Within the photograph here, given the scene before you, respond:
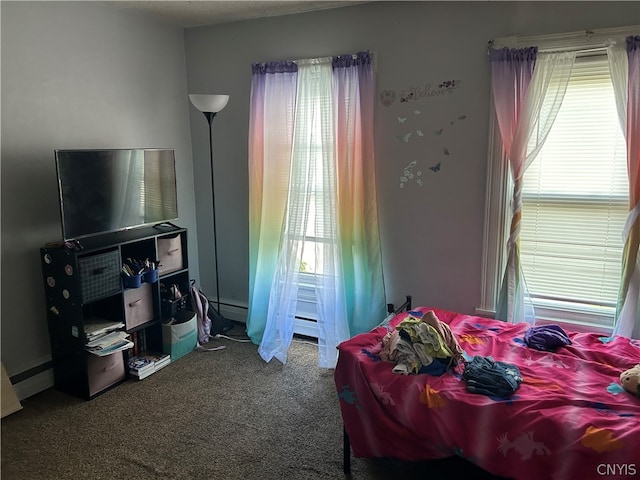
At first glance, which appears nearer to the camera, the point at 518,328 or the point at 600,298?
the point at 518,328

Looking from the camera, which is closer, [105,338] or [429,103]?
[105,338]

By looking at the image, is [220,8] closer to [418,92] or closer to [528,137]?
[418,92]

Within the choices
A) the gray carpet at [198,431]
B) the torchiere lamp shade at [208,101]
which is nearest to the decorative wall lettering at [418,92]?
the torchiere lamp shade at [208,101]

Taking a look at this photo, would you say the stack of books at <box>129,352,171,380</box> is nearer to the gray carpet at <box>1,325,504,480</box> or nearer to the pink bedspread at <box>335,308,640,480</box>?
the gray carpet at <box>1,325,504,480</box>

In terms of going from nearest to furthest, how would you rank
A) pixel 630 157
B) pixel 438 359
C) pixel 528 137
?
pixel 438 359, pixel 630 157, pixel 528 137

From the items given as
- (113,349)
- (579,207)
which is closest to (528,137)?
(579,207)

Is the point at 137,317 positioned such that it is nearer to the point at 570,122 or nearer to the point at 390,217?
the point at 390,217

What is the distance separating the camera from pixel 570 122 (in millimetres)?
2676

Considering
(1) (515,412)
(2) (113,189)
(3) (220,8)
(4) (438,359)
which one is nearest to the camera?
(1) (515,412)

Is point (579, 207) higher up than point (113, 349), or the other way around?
point (579, 207)

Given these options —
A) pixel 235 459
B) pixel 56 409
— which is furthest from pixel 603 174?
pixel 56 409

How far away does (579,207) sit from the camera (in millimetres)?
2734

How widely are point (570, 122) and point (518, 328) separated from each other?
1.22m

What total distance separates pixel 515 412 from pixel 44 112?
9.77ft
